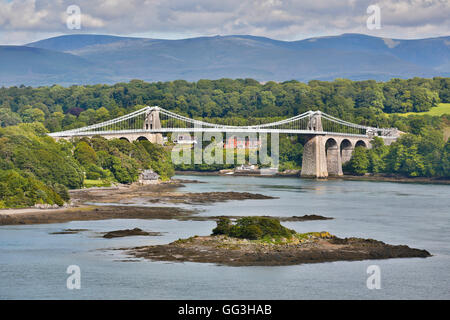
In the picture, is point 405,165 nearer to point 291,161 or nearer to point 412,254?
point 291,161

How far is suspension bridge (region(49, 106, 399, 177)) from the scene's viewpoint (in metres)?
92.7

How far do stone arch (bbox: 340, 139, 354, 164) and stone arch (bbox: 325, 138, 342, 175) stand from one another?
2487mm

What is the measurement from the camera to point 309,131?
97.5 metres

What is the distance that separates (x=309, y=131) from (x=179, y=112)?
29.1 m

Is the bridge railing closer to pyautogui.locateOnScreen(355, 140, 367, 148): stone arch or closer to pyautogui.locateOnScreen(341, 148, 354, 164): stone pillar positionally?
pyautogui.locateOnScreen(355, 140, 367, 148): stone arch

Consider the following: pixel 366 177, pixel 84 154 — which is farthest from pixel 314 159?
pixel 84 154

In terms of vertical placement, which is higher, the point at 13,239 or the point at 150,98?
the point at 150,98

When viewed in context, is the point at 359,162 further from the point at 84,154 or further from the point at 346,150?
the point at 84,154

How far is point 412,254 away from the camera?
33.9 m

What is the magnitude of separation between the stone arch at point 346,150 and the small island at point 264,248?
65883 mm
